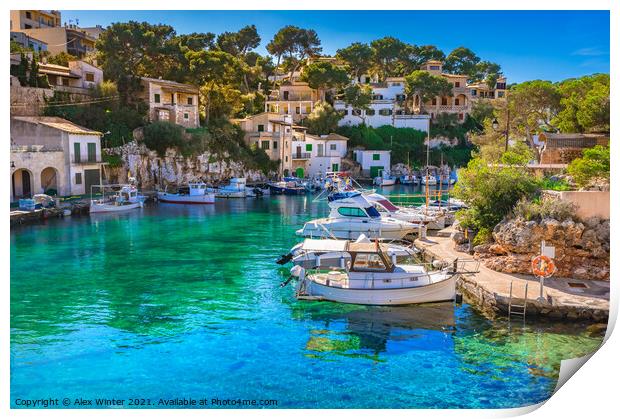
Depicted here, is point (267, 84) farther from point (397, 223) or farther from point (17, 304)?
point (17, 304)

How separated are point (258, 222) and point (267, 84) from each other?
127 ft

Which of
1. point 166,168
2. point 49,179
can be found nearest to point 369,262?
point 49,179

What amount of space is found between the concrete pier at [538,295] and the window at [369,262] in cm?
299

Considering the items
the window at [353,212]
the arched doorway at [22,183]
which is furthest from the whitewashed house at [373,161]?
the arched doorway at [22,183]

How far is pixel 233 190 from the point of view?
42188 millimetres

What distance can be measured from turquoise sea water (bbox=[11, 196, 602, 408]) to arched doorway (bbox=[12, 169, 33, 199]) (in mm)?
13004

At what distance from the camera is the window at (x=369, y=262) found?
1477 centimetres

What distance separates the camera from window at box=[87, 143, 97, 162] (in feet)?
115

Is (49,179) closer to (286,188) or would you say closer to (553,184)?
(286,188)

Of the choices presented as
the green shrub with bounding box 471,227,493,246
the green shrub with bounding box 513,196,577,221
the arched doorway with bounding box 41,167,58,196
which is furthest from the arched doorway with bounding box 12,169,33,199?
the green shrub with bounding box 513,196,577,221

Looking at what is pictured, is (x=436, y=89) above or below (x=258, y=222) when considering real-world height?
above

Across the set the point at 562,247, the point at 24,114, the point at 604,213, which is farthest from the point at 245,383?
the point at 24,114

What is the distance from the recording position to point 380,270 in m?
14.7

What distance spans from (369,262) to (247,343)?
4.41 metres
